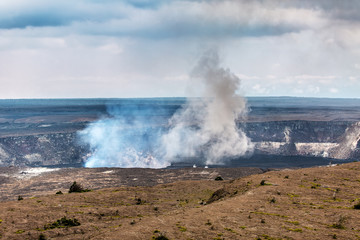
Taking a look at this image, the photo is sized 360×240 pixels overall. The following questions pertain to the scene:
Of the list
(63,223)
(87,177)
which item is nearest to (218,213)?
(63,223)

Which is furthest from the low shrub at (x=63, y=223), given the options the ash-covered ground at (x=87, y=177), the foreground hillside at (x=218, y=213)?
the ash-covered ground at (x=87, y=177)

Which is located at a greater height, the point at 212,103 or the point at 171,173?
the point at 212,103

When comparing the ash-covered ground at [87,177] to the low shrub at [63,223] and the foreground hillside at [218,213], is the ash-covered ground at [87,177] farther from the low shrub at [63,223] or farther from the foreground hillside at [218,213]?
the low shrub at [63,223]

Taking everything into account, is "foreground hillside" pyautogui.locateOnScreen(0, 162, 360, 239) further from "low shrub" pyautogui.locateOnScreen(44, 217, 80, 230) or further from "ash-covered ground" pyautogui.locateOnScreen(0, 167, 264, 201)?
"ash-covered ground" pyautogui.locateOnScreen(0, 167, 264, 201)

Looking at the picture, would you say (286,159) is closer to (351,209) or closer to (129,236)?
(351,209)

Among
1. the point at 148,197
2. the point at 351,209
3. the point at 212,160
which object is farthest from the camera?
the point at 212,160

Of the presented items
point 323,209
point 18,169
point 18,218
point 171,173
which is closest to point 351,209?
point 323,209

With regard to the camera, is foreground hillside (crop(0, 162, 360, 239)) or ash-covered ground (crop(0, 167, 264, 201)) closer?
foreground hillside (crop(0, 162, 360, 239))

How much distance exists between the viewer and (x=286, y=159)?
608 feet

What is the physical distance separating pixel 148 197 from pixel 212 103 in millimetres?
134767

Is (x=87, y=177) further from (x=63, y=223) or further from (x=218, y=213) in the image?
(x=218, y=213)

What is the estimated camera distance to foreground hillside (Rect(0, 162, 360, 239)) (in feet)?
120

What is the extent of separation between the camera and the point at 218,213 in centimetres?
4250

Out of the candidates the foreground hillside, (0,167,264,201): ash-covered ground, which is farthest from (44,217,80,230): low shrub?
(0,167,264,201): ash-covered ground
